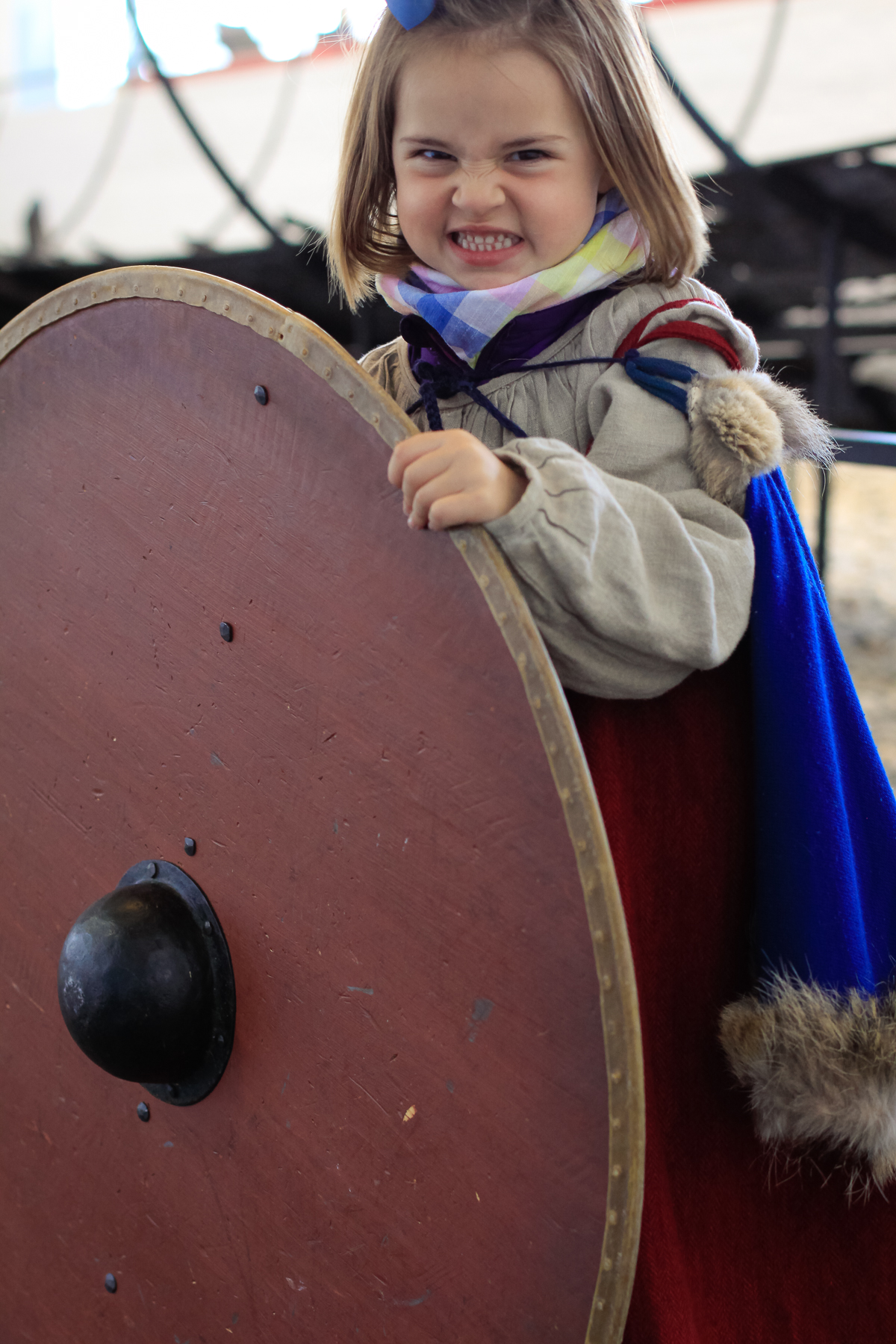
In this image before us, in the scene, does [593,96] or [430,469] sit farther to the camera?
[593,96]

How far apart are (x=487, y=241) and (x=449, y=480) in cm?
25

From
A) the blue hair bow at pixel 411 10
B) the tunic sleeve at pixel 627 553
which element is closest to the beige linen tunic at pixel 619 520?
the tunic sleeve at pixel 627 553

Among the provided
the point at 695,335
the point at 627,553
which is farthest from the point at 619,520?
the point at 695,335

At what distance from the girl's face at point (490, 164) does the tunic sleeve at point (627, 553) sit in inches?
3.7

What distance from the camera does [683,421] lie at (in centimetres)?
65

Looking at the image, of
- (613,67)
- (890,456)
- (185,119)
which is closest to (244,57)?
Result: (185,119)

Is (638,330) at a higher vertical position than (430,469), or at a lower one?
higher

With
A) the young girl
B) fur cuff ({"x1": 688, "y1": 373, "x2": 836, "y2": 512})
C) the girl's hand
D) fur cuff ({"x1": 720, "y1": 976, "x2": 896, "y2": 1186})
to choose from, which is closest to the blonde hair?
the young girl

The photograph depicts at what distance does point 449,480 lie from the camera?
515 millimetres

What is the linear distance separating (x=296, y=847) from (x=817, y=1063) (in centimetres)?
30

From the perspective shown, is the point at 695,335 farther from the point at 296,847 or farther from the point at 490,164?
the point at 296,847

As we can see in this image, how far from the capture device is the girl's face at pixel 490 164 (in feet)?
2.09

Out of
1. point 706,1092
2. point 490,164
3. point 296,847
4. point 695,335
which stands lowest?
point 706,1092

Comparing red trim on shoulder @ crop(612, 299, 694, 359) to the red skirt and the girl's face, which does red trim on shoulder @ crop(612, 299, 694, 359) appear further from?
the red skirt
